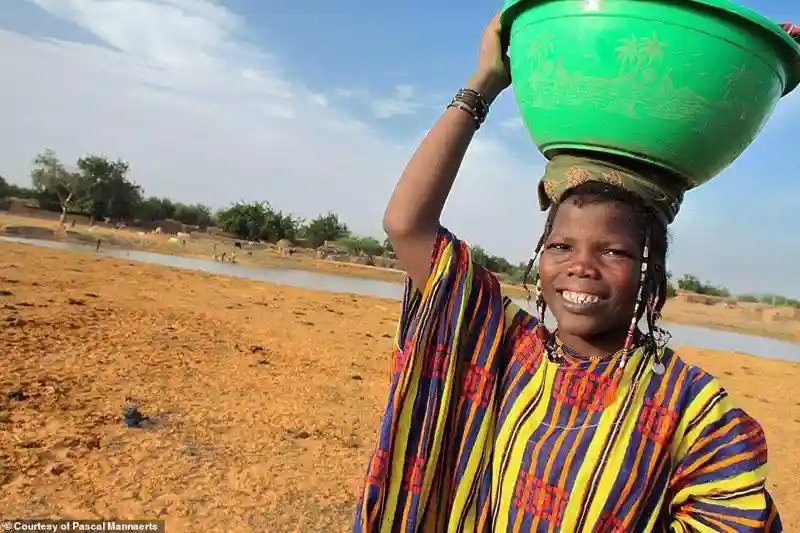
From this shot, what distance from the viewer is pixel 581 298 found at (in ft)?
4.02

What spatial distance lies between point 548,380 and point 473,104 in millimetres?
608

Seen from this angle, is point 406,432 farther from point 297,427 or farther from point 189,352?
point 189,352

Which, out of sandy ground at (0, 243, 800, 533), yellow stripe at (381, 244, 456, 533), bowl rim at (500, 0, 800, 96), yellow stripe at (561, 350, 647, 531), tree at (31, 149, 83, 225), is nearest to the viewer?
bowl rim at (500, 0, 800, 96)

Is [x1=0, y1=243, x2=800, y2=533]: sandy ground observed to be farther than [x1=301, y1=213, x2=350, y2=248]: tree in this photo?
No

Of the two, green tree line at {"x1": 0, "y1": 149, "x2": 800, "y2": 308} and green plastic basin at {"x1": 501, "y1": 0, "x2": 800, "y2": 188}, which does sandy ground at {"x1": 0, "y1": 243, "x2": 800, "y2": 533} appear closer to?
green plastic basin at {"x1": 501, "y1": 0, "x2": 800, "y2": 188}

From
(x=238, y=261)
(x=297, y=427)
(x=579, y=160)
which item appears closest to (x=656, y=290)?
(x=579, y=160)

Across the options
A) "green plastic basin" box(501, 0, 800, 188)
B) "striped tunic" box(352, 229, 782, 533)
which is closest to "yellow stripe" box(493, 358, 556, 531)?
"striped tunic" box(352, 229, 782, 533)

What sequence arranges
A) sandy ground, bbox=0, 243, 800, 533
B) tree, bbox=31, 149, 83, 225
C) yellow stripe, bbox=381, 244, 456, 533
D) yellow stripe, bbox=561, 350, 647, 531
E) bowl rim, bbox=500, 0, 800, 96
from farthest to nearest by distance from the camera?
1. tree, bbox=31, 149, 83, 225
2. sandy ground, bbox=0, 243, 800, 533
3. yellow stripe, bbox=381, 244, 456, 533
4. yellow stripe, bbox=561, 350, 647, 531
5. bowl rim, bbox=500, 0, 800, 96

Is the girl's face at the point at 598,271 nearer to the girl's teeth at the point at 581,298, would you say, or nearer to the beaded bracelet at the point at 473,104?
the girl's teeth at the point at 581,298

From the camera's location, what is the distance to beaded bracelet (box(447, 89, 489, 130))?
50.9 inches

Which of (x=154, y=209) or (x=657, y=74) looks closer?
(x=657, y=74)

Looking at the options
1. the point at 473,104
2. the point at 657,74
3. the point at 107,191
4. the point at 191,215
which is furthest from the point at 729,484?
the point at 191,215

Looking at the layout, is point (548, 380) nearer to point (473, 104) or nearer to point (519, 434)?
point (519, 434)

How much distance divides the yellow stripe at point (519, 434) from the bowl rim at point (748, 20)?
2.35ft
